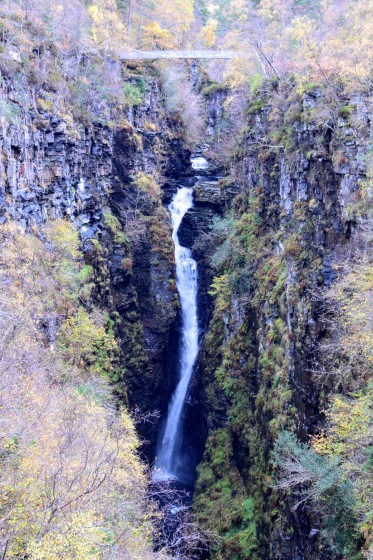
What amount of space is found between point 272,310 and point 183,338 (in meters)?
12.5

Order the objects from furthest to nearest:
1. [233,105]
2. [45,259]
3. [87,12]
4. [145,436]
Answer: [233,105] < [87,12] < [145,436] < [45,259]

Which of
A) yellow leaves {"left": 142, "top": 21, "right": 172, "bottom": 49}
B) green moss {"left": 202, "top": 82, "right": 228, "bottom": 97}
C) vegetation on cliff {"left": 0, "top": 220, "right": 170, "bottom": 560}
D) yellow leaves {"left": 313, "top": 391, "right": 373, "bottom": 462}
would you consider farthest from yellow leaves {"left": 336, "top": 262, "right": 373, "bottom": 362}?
yellow leaves {"left": 142, "top": 21, "right": 172, "bottom": 49}

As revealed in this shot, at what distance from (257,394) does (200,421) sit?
9.13 meters

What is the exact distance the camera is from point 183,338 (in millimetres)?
30906

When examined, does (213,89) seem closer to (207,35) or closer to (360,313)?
(207,35)

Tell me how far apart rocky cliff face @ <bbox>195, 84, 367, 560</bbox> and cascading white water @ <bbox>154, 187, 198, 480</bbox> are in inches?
98.6

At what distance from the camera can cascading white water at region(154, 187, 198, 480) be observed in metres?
27.9

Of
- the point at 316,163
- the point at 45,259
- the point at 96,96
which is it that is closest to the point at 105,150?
the point at 96,96

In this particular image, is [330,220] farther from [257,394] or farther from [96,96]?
[96,96]

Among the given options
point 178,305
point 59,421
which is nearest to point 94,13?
point 178,305

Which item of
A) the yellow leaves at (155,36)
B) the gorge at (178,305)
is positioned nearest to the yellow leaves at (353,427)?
the gorge at (178,305)

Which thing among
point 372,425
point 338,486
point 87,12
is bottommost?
point 338,486

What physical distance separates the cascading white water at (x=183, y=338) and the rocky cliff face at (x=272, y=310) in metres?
2.51

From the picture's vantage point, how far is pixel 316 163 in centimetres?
1688
